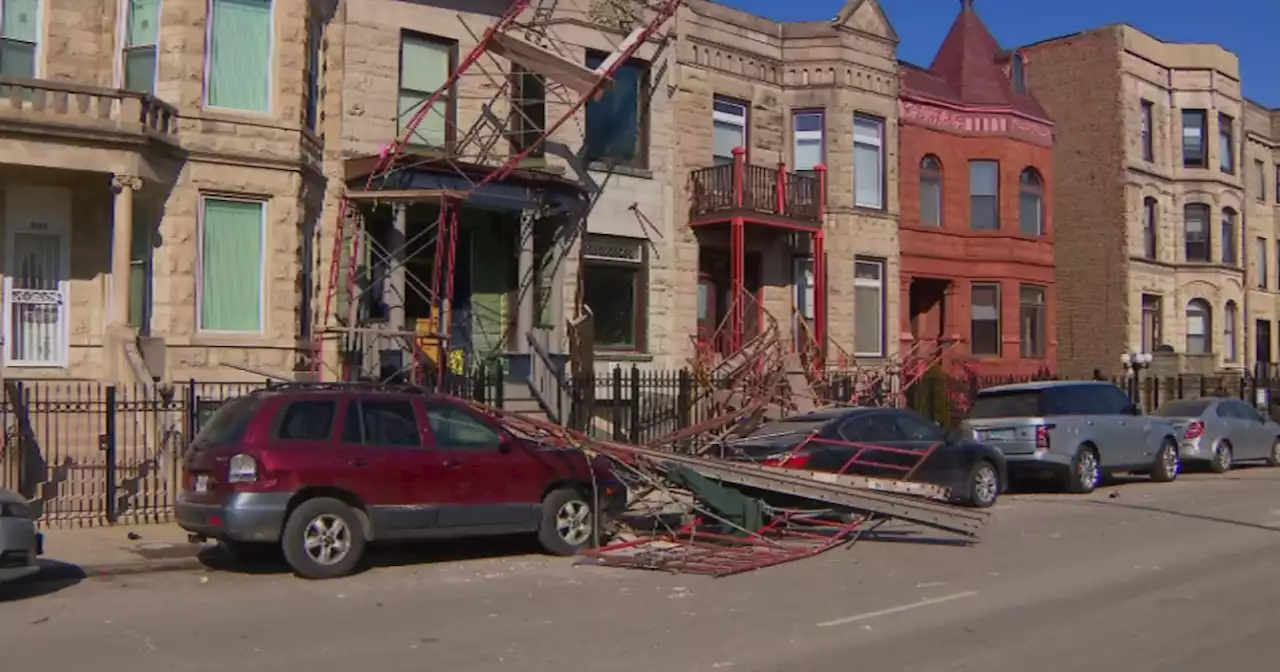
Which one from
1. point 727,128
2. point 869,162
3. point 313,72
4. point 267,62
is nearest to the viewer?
point 267,62

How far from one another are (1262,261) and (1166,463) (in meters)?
23.6

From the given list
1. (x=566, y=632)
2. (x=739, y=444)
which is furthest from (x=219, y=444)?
(x=739, y=444)

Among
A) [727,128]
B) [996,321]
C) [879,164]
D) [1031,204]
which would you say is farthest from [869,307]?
[1031,204]

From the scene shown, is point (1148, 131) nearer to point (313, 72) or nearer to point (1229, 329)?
point (1229, 329)

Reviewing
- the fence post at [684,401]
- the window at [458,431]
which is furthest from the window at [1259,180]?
the window at [458,431]

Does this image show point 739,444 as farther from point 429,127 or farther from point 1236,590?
point 429,127

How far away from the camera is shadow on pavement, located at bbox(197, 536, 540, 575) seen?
11.8m

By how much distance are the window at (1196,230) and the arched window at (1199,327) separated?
4.53 feet

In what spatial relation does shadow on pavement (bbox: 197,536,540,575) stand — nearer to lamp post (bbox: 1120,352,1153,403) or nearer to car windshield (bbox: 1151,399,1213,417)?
car windshield (bbox: 1151,399,1213,417)

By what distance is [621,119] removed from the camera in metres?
23.3

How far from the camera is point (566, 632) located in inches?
339

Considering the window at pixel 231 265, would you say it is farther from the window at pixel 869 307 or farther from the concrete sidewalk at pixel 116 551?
the window at pixel 869 307

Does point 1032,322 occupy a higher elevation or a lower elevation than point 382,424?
higher

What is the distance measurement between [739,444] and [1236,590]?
585 cm
